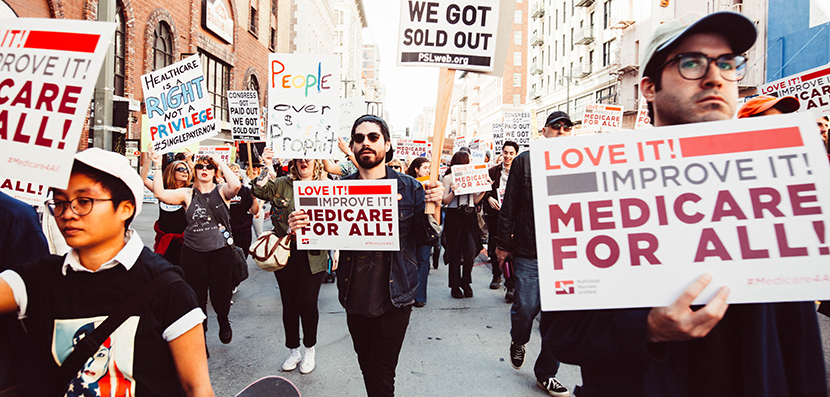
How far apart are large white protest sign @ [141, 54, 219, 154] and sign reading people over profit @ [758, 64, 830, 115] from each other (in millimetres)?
7294

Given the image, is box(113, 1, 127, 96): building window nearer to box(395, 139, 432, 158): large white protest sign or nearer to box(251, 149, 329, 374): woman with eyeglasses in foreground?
box(395, 139, 432, 158): large white protest sign

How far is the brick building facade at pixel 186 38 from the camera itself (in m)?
12.5

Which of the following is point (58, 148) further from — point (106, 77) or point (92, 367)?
point (106, 77)

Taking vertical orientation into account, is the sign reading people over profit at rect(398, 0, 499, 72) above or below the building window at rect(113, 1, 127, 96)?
below

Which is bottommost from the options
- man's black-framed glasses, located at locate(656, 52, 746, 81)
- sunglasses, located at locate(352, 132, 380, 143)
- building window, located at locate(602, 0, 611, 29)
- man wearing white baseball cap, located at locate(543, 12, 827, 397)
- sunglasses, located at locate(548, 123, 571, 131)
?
man wearing white baseball cap, located at locate(543, 12, 827, 397)

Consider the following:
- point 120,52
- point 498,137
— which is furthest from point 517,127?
point 120,52

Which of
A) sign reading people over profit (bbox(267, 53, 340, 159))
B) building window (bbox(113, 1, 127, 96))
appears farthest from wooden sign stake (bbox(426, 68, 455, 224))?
building window (bbox(113, 1, 127, 96))

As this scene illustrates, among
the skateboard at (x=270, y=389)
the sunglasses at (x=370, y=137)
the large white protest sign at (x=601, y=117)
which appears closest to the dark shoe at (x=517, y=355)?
the skateboard at (x=270, y=389)

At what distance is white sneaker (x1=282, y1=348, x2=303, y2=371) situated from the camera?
13.5ft

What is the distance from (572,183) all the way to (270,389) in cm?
293

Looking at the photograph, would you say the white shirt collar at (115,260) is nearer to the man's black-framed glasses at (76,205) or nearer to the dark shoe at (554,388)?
the man's black-framed glasses at (76,205)

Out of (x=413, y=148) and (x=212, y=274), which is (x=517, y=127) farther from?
(x=212, y=274)

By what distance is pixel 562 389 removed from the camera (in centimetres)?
363

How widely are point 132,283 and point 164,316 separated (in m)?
0.17
